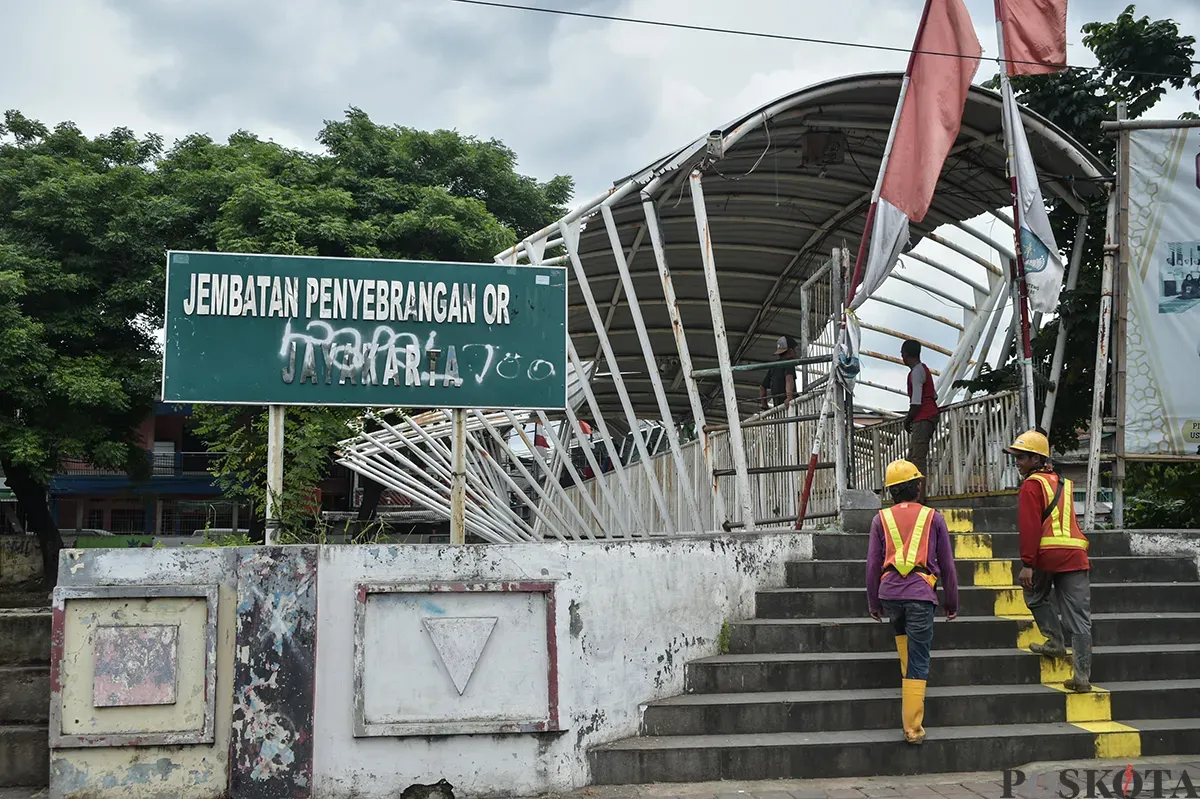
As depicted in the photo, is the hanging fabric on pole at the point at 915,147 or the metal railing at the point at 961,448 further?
the metal railing at the point at 961,448

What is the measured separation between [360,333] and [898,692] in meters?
4.07

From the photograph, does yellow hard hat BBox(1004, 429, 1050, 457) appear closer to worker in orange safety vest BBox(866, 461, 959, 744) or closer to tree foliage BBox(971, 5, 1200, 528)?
worker in orange safety vest BBox(866, 461, 959, 744)

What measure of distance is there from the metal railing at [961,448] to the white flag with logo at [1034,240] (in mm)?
907

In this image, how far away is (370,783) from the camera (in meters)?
5.74

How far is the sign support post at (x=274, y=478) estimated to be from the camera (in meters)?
6.23

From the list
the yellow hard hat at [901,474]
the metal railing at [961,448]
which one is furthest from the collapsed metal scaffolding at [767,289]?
the yellow hard hat at [901,474]

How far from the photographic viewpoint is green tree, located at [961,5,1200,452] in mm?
10383

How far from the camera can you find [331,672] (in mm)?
5809

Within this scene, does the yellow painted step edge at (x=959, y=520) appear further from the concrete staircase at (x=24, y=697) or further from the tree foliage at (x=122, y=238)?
the tree foliage at (x=122, y=238)

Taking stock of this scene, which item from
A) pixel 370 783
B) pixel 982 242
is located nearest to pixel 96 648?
pixel 370 783

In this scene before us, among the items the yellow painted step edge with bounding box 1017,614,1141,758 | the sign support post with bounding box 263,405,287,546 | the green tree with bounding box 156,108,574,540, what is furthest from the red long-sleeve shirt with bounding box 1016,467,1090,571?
the green tree with bounding box 156,108,574,540

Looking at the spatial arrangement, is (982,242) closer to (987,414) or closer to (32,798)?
(987,414)

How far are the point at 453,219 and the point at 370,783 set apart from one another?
638 inches

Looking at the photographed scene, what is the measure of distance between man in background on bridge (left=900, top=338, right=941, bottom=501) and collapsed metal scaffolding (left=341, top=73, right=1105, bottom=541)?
506 mm
